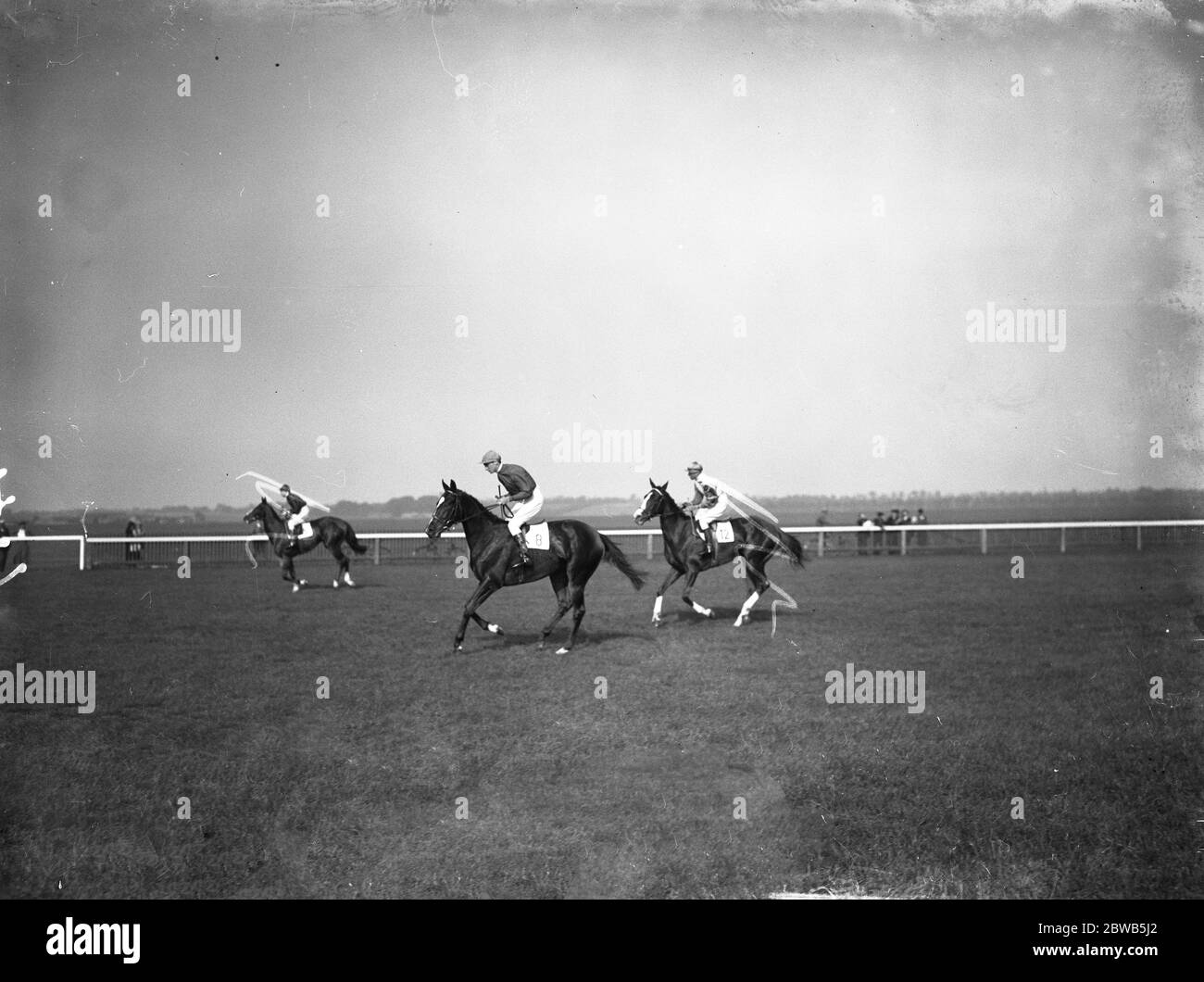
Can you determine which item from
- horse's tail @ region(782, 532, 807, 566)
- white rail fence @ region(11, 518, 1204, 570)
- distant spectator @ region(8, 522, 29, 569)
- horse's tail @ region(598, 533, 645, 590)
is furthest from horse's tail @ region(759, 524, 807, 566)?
distant spectator @ region(8, 522, 29, 569)

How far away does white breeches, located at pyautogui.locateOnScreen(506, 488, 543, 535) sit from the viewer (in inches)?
361

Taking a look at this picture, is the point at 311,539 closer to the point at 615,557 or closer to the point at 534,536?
the point at 534,536

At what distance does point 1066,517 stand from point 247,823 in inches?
774

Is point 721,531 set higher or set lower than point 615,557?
higher

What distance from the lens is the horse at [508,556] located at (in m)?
9.16

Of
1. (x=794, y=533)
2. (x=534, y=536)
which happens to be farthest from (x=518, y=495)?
(x=794, y=533)

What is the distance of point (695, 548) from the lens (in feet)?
36.7

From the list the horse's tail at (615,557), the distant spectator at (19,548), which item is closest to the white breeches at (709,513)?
the horse's tail at (615,557)

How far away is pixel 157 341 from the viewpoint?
8359 millimetres

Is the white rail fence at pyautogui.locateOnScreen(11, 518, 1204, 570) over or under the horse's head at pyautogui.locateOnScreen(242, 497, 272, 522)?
under

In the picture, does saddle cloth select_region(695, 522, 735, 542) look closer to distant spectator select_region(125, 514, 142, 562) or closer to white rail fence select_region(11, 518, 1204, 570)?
white rail fence select_region(11, 518, 1204, 570)

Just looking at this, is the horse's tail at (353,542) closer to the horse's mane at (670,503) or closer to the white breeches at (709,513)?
the horse's mane at (670,503)

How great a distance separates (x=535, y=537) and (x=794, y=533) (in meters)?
12.7

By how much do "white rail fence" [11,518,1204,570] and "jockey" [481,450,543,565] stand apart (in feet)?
25.8
